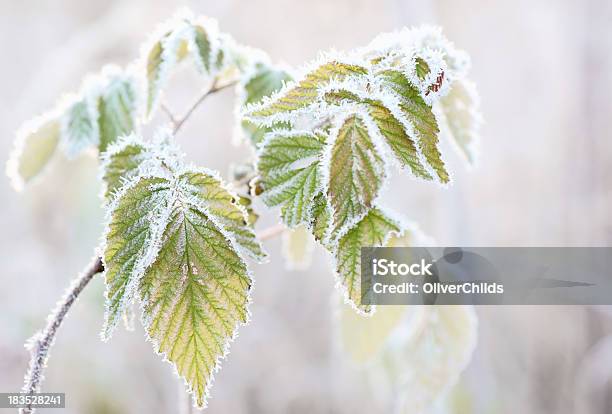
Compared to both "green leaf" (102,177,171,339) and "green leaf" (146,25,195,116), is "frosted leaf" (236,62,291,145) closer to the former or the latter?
"green leaf" (146,25,195,116)

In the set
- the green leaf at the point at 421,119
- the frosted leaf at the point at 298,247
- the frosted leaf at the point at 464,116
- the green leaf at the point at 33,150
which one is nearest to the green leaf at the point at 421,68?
the green leaf at the point at 421,119

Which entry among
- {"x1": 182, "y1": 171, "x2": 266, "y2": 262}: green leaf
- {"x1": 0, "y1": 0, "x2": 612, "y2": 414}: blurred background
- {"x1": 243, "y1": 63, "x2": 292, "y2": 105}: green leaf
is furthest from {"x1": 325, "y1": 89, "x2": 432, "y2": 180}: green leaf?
{"x1": 0, "y1": 0, "x2": 612, "y2": 414}: blurred background

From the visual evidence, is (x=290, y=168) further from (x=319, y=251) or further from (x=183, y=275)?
(x=319, y=251)

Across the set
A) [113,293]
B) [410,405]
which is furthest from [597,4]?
[113,293]
